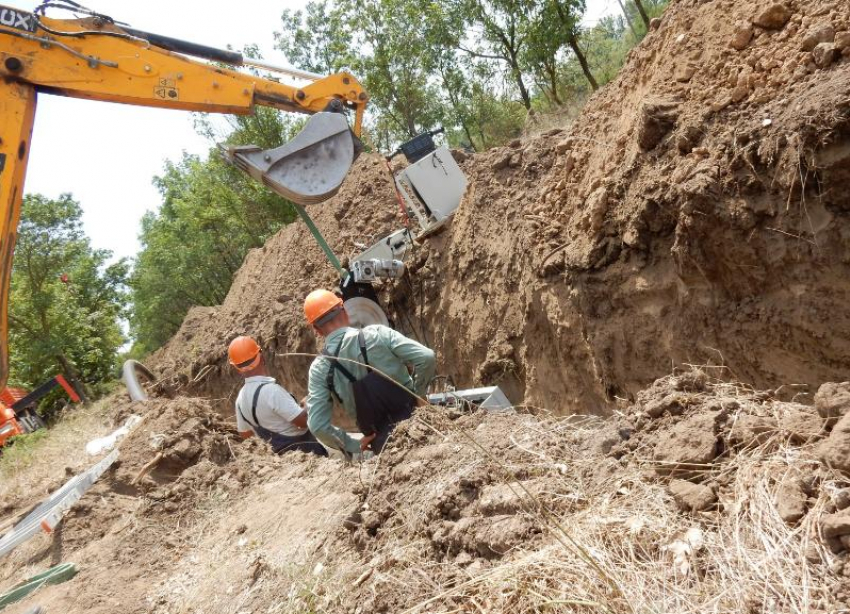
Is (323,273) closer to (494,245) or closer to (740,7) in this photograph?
(494,245)

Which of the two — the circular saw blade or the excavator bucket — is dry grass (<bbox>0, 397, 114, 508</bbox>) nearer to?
the circular saw blade

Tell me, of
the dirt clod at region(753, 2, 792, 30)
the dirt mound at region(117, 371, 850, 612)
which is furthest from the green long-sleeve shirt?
the dirt clod at region(753, 2, 792, 30)

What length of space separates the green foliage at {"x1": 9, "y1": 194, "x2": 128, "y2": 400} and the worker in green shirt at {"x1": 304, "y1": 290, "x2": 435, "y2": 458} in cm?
1706

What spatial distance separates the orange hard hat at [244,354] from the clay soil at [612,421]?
83cm

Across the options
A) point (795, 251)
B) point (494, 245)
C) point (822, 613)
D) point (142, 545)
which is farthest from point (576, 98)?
point (822, 613)

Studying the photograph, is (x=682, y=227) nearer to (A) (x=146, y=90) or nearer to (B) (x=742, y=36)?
(B) (x=742, y=36)

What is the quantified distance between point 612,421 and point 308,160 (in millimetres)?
4749

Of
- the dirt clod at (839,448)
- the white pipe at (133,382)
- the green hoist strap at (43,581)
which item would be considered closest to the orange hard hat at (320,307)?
the green hoist strap at (43,581)

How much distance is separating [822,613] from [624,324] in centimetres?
364

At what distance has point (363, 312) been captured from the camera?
8.68m

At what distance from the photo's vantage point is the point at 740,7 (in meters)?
4.75

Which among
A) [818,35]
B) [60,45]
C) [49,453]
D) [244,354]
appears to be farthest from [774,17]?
[49,453]

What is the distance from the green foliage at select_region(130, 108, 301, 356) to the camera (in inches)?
932

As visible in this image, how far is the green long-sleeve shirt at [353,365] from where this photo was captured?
475cm
